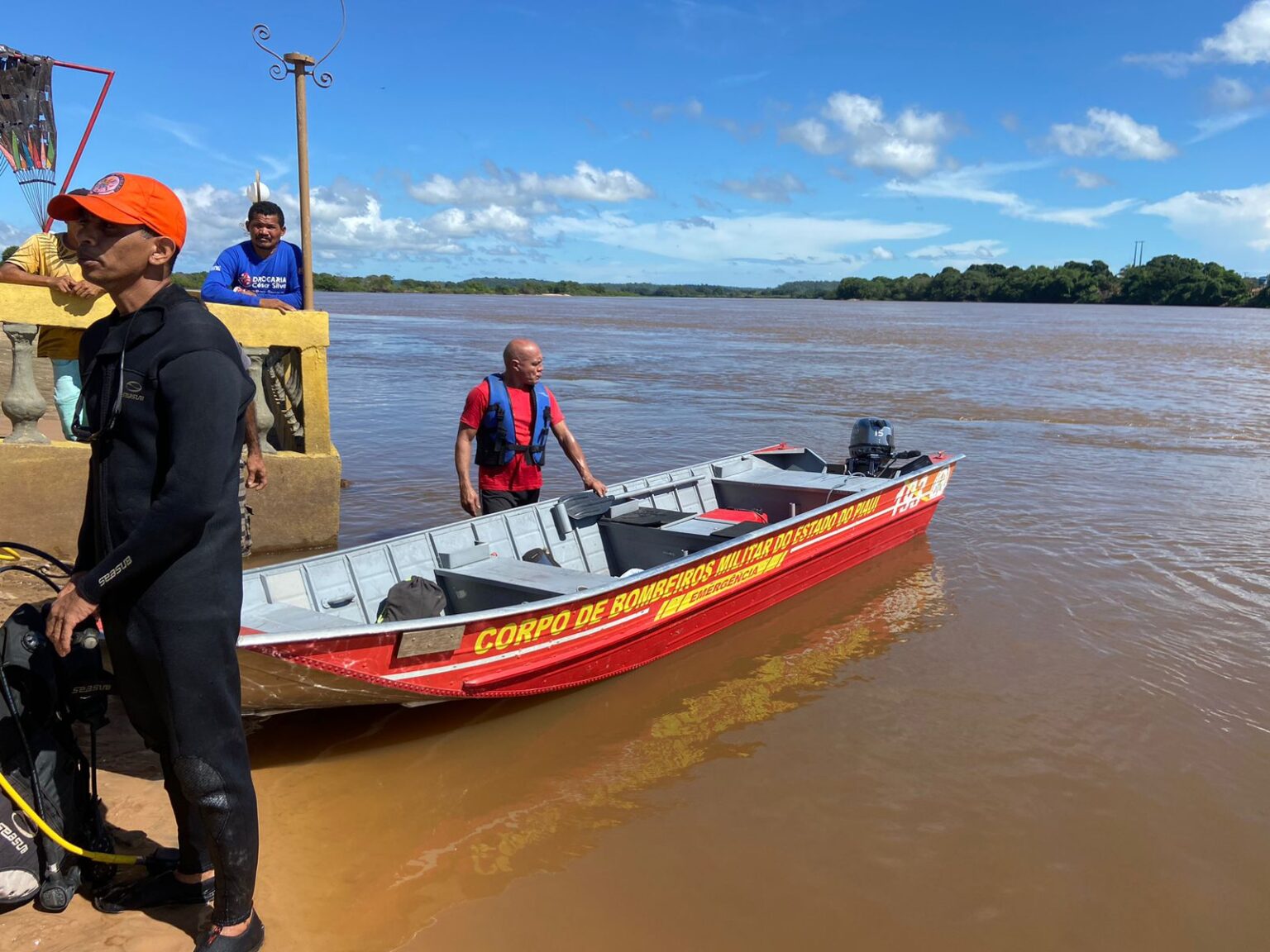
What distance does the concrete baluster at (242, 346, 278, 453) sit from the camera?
22.8 ft

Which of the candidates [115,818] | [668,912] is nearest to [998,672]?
[668,912]

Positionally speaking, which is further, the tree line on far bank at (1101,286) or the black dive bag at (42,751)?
the tree line on far bank at (1101,286)

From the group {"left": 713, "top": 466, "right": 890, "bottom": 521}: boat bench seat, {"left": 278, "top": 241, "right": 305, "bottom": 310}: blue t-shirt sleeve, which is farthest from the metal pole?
{"left": 713, "top": 466, "right": 890, "bottom": 521}: boat bench seat

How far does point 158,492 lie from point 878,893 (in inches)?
125

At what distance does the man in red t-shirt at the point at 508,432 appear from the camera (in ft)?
20.5

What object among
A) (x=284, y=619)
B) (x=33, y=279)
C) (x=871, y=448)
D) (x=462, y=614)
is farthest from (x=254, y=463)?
(x=871, y=448)

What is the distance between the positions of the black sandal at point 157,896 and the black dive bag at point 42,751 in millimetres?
143

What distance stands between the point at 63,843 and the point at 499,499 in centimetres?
400

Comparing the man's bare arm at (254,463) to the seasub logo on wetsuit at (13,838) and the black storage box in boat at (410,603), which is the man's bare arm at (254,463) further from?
the seasub logo on wetsuit at (13,838)

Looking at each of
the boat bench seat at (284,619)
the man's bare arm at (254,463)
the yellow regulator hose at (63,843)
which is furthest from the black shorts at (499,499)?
the yellow regulator hose at (63,843)

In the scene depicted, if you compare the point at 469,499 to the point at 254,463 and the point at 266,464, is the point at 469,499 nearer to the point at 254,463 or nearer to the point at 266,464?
the point at 266,464

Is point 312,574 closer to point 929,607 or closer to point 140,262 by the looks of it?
point 140,262

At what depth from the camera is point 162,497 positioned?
2225 millimetres

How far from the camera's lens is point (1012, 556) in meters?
8.73
